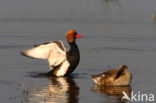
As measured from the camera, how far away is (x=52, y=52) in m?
12.9

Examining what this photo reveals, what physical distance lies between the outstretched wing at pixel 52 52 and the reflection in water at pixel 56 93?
0.72 meters

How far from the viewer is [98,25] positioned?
20.3m

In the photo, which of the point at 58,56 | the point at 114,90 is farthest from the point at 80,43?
the point at 114,90

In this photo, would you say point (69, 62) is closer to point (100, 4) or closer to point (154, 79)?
point (154, 79)

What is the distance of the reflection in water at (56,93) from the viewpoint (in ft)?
32.9

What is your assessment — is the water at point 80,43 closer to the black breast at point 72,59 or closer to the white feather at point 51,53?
the black breast at point 72,59

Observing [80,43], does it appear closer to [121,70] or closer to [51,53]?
[51,53]

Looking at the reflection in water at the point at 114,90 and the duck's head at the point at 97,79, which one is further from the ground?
the duck's head at the point at 97,79

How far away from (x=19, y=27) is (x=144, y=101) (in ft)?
33.6

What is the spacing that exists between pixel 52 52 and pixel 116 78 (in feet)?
6.41

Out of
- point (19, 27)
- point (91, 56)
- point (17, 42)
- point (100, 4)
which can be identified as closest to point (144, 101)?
point (91, 56)

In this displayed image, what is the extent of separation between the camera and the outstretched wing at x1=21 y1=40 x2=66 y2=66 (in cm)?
1289

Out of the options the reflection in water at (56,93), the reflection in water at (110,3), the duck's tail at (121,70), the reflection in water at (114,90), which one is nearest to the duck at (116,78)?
the duck's tail at (121,70)

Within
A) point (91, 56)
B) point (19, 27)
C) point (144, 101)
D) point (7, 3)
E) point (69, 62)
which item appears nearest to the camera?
point (144, 101)
